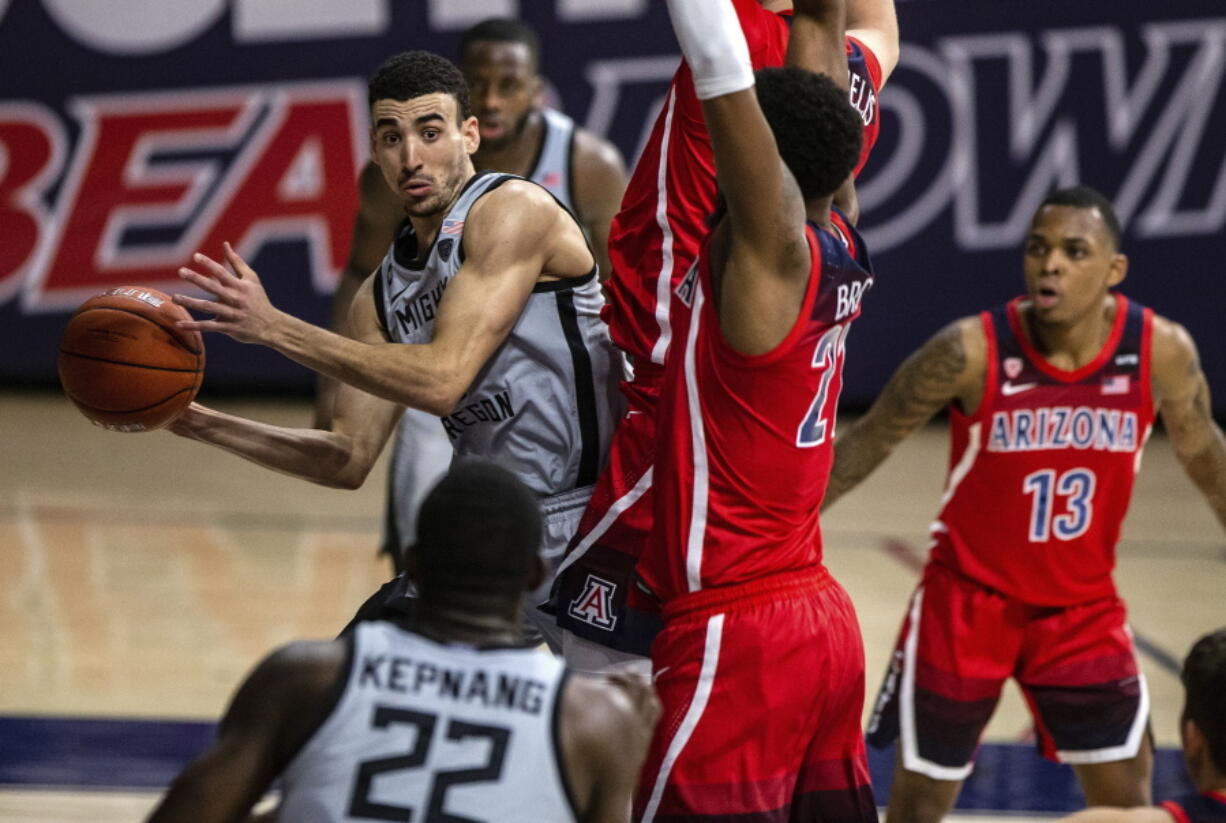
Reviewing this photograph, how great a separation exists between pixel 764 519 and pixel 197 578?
522cm

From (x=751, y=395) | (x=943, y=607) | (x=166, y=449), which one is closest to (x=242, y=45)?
(x=166, y=449)

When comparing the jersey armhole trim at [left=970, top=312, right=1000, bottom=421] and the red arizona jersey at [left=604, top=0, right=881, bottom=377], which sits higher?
the red arizona jersey at [left=604, top=0, right=881, bottom=377]

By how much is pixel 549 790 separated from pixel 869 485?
8625mm

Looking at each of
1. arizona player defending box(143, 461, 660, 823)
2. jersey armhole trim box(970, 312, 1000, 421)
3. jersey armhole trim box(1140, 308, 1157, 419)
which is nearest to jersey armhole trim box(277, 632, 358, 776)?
arizona player defending box(143, 461, 660, 823)

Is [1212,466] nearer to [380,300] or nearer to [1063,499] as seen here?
[1063,499]

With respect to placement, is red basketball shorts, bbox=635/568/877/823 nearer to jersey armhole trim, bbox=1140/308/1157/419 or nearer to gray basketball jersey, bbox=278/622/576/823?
gray basketball jersey, bbox=278/622/576/823

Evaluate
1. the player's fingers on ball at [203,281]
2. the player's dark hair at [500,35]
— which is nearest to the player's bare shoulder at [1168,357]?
the player's dark hair at [500,35]

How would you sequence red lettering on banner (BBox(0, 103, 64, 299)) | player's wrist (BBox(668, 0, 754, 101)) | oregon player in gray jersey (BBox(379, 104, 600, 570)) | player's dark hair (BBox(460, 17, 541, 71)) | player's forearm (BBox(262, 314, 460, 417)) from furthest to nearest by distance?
red lettering on banner (BBox(0, 103, 64, 299))
player's dark hair (BBox(460, 17, 541, 71))
oregon player in gray jersey (BBox(379, 104, 600, 570))
player's forearm (BBox(262, 314, 460, 417))
player's wrist (BBox(668, 0, 754, 101))

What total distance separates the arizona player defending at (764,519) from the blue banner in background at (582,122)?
342 inches

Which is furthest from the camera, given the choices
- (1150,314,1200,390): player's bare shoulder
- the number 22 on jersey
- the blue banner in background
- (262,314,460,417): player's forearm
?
the blue banner in background

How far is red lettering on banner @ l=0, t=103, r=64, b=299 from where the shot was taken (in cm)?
1217

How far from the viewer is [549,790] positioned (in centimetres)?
246

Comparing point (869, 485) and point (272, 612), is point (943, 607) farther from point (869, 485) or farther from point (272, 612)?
point (869, 485)

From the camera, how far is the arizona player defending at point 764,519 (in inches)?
124
